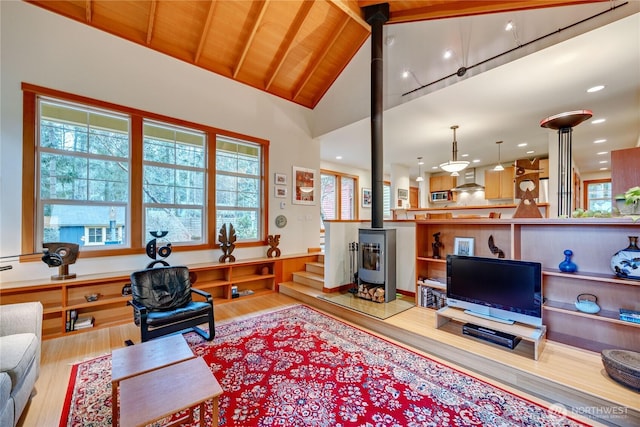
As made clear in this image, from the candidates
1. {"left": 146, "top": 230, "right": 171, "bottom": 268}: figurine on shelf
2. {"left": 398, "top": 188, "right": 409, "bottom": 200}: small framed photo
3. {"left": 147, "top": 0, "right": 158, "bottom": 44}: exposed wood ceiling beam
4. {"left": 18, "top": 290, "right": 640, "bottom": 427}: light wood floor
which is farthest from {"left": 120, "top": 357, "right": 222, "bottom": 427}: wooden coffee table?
{"left": 398, "top": 188, "right": 409, "bottom": 200}: small framed photo

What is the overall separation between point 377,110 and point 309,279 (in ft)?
9.94

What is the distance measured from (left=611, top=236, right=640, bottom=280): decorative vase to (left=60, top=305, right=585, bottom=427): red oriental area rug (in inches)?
50.1

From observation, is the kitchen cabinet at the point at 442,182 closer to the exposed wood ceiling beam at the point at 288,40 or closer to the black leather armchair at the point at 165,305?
the exposed wood ceiling beam at the point at 288,40

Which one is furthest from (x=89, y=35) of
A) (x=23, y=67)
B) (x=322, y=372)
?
(x=322, y=372)

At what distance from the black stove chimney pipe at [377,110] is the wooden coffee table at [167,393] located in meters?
2.90

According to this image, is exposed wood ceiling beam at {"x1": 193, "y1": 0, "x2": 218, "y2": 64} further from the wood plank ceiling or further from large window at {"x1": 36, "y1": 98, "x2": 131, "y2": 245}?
large window at {"x1": 36, "y1": 98, "x2": 131, "y2": 245}

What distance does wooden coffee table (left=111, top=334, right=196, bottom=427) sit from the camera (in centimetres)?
163

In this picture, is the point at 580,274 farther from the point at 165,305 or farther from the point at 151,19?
the point at 151,19

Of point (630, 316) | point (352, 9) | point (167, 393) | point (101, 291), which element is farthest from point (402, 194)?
point (167, 393)

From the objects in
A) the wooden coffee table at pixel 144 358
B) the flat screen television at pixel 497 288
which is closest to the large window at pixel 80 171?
the wooden coffee table at pixel 144 358

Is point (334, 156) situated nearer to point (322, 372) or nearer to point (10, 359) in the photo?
point (322, 372)

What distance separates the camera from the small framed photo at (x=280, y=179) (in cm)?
533

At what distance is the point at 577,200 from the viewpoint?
8828mm

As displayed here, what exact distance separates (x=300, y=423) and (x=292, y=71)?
5.33 metres
